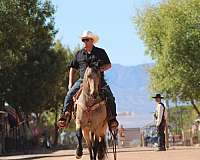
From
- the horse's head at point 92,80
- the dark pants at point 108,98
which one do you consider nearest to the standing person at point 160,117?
the dark pants at point 108,98

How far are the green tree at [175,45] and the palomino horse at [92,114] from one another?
39.0 m

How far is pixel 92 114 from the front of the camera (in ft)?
43.9

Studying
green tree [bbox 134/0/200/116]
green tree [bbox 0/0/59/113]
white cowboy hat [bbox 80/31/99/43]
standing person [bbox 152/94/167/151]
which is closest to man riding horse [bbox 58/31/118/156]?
white cowboy hat [bbox 80/31/99/43]

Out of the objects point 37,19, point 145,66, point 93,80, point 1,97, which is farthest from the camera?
point 145,66

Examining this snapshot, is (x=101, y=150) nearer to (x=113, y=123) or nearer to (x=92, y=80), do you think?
(x=113, y=123)

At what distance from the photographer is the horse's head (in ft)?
43.5

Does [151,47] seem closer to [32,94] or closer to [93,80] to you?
[32,94]

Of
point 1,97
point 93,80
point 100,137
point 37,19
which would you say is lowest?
point 100,137

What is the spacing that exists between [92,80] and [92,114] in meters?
0.69

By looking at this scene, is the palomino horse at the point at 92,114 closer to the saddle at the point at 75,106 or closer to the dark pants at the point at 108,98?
the saddle at the point at 75,106

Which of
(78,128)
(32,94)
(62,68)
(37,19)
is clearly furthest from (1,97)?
(78,128)

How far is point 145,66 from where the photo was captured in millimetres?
60312

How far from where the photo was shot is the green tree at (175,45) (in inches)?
2056

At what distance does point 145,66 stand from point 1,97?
48.4ft
